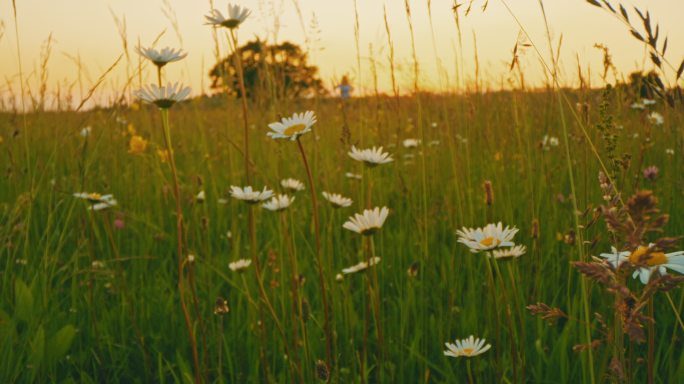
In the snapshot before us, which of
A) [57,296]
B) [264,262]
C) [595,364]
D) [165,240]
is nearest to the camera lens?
[595,364]

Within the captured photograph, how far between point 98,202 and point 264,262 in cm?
55

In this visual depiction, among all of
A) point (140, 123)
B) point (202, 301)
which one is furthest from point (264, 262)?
point (140, 123)

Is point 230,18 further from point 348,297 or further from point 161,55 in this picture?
point 348,297

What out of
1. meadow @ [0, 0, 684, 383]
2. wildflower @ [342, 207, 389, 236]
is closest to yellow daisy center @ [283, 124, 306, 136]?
meadow @ [0, 0, 684, 383]

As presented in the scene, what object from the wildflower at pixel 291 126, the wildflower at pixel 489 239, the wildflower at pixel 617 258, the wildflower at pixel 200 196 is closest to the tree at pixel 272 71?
the wildflower at pixel 291 126

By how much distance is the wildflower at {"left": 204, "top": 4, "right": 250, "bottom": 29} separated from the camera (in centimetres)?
114

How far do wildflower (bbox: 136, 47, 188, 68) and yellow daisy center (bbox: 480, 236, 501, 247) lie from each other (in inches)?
25.2

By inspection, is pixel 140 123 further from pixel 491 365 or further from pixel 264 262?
pixel 491 365

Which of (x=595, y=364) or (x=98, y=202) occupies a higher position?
(x=98, y=202)

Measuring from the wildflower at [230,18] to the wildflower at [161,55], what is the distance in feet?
0.47

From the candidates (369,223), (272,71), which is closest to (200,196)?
(272,71)

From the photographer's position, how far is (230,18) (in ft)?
3.75

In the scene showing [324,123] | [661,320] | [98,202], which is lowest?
[661,320]

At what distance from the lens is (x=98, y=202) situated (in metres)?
1.77
